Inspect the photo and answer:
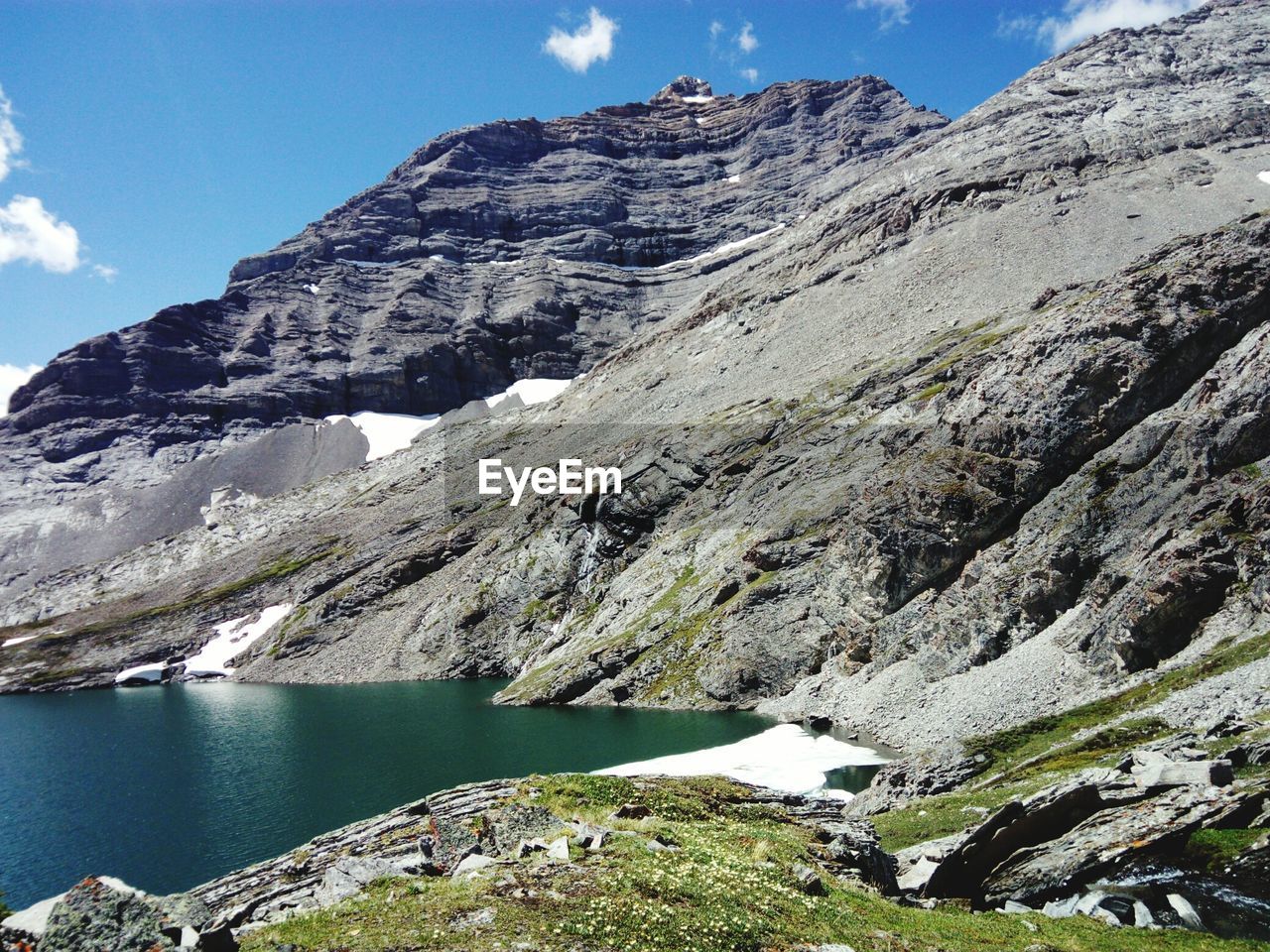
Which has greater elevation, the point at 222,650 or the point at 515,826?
the point at 515,826

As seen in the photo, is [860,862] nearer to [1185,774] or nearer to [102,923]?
[1185,774]

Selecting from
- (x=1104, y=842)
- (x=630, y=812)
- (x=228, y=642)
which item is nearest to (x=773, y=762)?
(x=630, y=812)

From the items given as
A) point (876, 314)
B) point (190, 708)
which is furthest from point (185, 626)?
point (876, 314)

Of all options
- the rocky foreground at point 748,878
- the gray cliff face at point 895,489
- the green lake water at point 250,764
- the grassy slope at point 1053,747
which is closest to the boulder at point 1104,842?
the rocky foreground at point 748,878

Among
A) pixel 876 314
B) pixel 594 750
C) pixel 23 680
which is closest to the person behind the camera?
pixel 594 750

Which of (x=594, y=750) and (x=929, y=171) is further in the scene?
(x=929, y=171)

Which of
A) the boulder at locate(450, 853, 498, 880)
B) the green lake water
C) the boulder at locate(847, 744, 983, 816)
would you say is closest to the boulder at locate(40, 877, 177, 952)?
the boulder at locate(450, 853, 498, 880)

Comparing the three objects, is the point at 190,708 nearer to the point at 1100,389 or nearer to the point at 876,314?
the point at 1100,389
